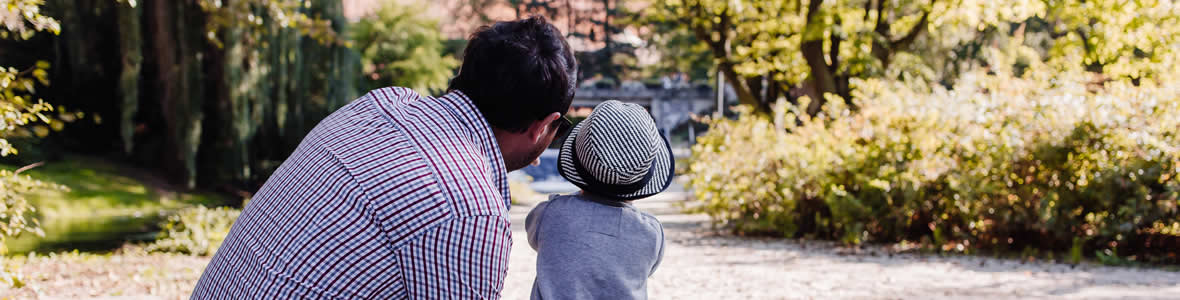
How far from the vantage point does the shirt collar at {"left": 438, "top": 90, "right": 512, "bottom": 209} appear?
55.0 inches

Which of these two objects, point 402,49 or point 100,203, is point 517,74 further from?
point 402,49

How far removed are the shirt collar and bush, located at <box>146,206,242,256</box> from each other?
7534 millimetres

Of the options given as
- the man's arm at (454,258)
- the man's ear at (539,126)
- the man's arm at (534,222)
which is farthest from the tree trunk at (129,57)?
the man's arm at (454,258)

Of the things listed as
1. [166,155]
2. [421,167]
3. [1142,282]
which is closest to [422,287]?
[421,167]

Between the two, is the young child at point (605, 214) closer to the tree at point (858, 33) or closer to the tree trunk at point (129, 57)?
the tree at point (858, 33)

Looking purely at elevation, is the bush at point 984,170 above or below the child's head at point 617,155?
below

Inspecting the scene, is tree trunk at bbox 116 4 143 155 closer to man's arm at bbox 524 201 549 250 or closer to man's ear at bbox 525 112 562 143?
man's arm at bbox 524 201 549 250

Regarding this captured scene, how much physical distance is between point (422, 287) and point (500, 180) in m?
0.26

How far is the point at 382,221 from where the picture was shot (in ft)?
4.00

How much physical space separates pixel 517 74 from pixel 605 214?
0.90m

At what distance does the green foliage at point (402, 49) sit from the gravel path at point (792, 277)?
3143cm

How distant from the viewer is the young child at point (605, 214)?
2158 mm

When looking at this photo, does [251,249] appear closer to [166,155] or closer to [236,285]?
[236,285]

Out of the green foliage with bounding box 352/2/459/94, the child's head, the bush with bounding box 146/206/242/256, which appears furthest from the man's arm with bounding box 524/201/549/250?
the green foliage with bounding box 352/2/459/94
